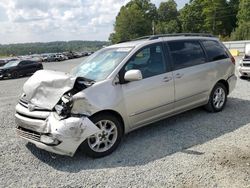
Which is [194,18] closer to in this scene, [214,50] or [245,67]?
[245,67]

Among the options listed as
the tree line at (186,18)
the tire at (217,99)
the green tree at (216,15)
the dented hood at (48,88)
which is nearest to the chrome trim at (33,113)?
the dented hood at (48,88)

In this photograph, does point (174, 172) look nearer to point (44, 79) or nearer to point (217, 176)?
point (217, 176)

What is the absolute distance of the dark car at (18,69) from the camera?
75.3ft

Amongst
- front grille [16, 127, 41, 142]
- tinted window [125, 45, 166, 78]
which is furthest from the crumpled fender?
tinted window [125, 45, 166, 78]

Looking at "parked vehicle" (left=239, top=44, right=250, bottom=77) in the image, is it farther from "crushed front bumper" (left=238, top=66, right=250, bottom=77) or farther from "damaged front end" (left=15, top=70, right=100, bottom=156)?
"damaged front end" (left=15, top=70, right=100, bottom=156)

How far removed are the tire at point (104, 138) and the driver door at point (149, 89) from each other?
1.12 feet

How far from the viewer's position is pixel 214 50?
7.05m

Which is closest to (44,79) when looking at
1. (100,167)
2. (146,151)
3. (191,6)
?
(100,167)

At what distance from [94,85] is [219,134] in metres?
2.49

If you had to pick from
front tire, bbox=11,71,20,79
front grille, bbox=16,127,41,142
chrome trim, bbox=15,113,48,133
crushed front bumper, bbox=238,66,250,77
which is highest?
chrome trim, bbox=15,113,48,133

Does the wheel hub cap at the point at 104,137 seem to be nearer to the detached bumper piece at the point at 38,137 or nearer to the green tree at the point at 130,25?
the detached bumper piece at the point at 38,137

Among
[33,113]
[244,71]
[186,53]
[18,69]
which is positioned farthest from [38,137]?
[18,69]

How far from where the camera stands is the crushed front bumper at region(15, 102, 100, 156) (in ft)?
14.6

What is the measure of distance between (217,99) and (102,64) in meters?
3.00
